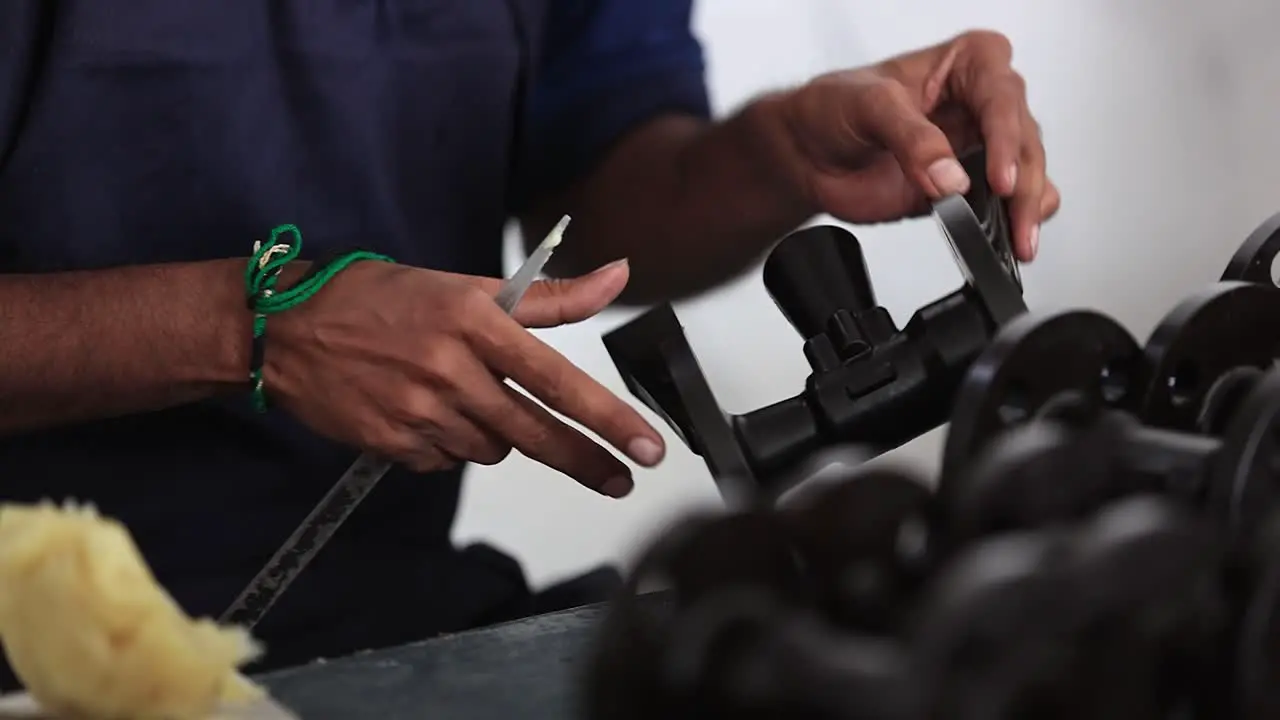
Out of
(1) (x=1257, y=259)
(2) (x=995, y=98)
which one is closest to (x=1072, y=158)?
(2) (x=995, y=98)

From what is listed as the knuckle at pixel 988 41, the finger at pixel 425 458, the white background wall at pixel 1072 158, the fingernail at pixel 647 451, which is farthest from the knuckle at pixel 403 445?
the white background wall at pixel 1072 158

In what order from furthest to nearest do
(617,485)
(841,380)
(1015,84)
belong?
(1015,84) < (617,485) < (841,380)

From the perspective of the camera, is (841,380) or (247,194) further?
(247,194)

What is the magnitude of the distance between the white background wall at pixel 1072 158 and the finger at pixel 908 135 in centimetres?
48

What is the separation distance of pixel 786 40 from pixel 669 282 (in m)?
0.34

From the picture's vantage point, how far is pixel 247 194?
2.41 ft

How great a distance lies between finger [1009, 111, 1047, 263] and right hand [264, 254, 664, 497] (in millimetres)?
171

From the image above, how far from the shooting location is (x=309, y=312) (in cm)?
58

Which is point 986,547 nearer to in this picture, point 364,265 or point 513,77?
point 364,265

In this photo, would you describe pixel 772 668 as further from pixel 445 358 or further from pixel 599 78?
pixel 599 78

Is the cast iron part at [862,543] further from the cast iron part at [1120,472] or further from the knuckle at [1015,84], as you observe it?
the knuckle at [1015,84]

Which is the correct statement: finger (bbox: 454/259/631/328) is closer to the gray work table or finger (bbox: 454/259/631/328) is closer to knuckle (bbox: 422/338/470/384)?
knuckle (bbox: 422/338/470/384)

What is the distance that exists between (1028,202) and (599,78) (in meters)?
0.41

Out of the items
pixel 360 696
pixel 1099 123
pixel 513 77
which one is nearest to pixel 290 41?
pixel 513 77
